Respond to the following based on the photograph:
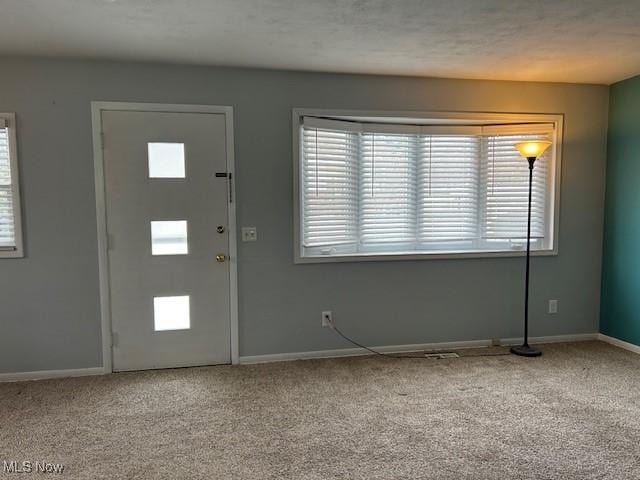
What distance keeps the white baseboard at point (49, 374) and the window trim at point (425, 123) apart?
177 centimetres

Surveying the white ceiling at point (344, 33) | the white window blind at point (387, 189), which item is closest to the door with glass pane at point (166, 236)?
the white ceiling at point (344, 33)

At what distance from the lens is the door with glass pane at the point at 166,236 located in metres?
3.27

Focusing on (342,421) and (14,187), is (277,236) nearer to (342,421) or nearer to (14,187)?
(342,421)

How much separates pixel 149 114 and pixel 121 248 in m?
1.03

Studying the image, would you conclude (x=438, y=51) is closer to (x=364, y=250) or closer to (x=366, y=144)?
(x=366, y=144)

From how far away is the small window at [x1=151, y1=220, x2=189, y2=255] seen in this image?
3.35 m

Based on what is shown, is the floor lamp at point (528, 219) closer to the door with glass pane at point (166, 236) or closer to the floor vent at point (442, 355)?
the floor vent at point (442, 355)

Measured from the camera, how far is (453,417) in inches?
104

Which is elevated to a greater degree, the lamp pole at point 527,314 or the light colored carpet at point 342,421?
the lamp pole at point 527,314

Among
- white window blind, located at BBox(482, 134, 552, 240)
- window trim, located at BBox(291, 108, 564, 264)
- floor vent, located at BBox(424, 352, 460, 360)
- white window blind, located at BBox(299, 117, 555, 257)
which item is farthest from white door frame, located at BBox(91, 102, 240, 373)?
white window blind, located at BBox(482, 134, 552, 240)

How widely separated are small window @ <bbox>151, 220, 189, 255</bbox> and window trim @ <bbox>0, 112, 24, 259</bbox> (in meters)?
0.92

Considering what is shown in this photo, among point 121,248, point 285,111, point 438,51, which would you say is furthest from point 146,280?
point 438,51

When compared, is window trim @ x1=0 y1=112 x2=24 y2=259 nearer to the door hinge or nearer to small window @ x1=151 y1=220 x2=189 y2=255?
small window @ x1=151 y1=220 x2=189 y2=255

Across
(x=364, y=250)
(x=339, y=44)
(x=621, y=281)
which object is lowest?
(x=621, y=281)
